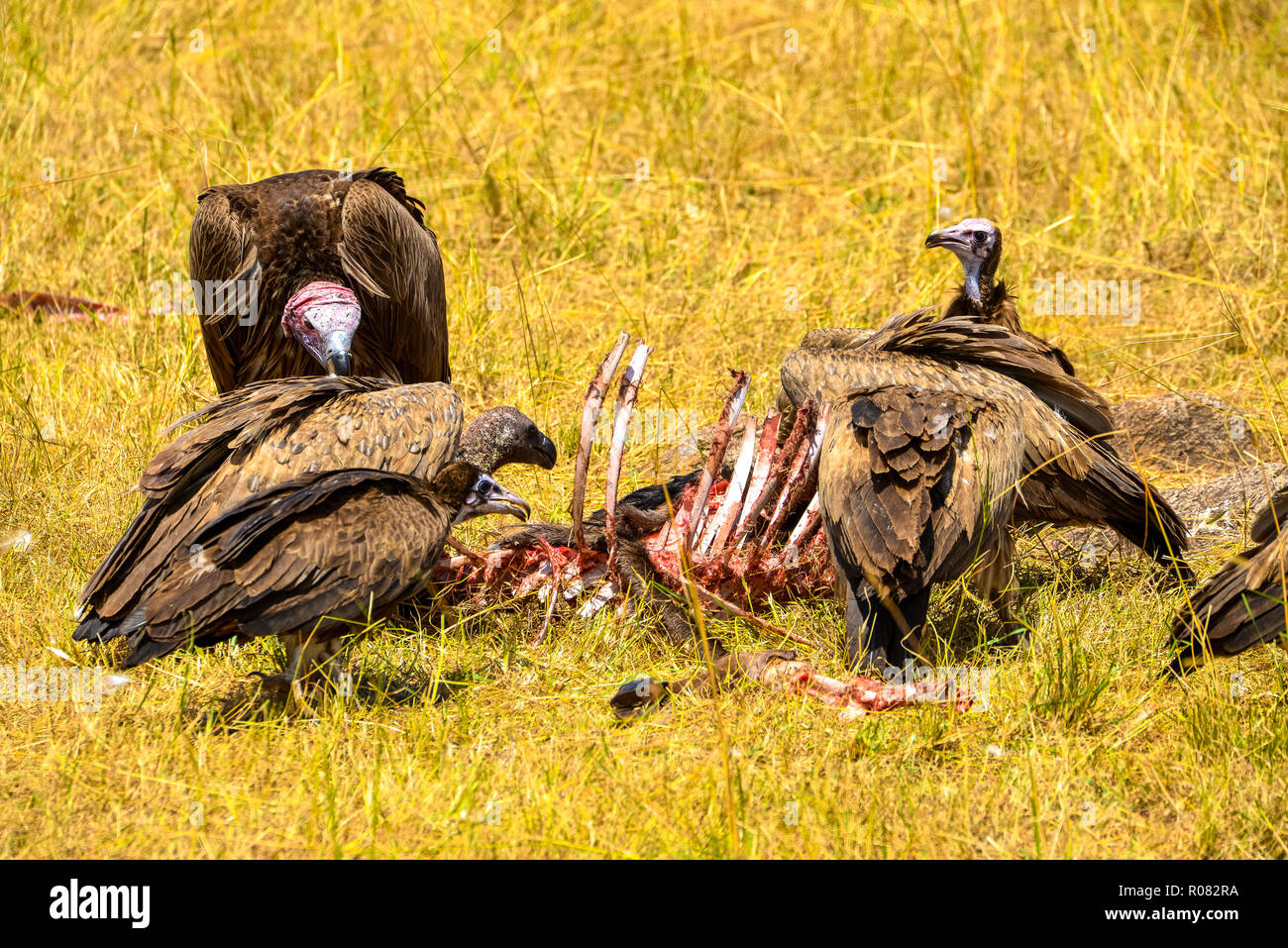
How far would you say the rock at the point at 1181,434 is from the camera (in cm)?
584

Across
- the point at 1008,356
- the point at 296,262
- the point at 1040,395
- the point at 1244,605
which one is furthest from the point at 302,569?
the point at 1040,395

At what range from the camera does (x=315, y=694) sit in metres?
3.74

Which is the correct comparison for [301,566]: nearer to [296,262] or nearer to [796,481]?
[796,481]

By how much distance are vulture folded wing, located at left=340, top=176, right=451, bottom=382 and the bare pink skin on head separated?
31cm

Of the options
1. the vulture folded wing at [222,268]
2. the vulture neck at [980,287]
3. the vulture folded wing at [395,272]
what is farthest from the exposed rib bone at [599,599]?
the vulture neck at [980,287]

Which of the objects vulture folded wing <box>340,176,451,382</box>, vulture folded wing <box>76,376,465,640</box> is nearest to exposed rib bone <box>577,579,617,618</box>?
vulture folded wing <box>76,376,465,640</box>

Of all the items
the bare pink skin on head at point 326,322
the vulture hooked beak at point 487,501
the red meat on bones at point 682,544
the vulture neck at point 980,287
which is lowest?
the red meat on bones at point 682,544

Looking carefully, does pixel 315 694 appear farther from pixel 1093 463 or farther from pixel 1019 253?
pixel 1019 253

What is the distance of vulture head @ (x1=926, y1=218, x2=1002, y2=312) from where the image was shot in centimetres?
543

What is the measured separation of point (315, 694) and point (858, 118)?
19.8 ft

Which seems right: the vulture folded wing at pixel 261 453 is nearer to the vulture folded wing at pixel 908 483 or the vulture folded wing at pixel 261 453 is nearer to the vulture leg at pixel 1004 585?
the vulture folded wing at pixel 908 483

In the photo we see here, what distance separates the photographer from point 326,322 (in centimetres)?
477

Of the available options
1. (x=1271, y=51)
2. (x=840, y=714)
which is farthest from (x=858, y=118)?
(x=840, y=714)

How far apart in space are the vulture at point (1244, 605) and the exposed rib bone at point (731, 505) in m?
1.41
